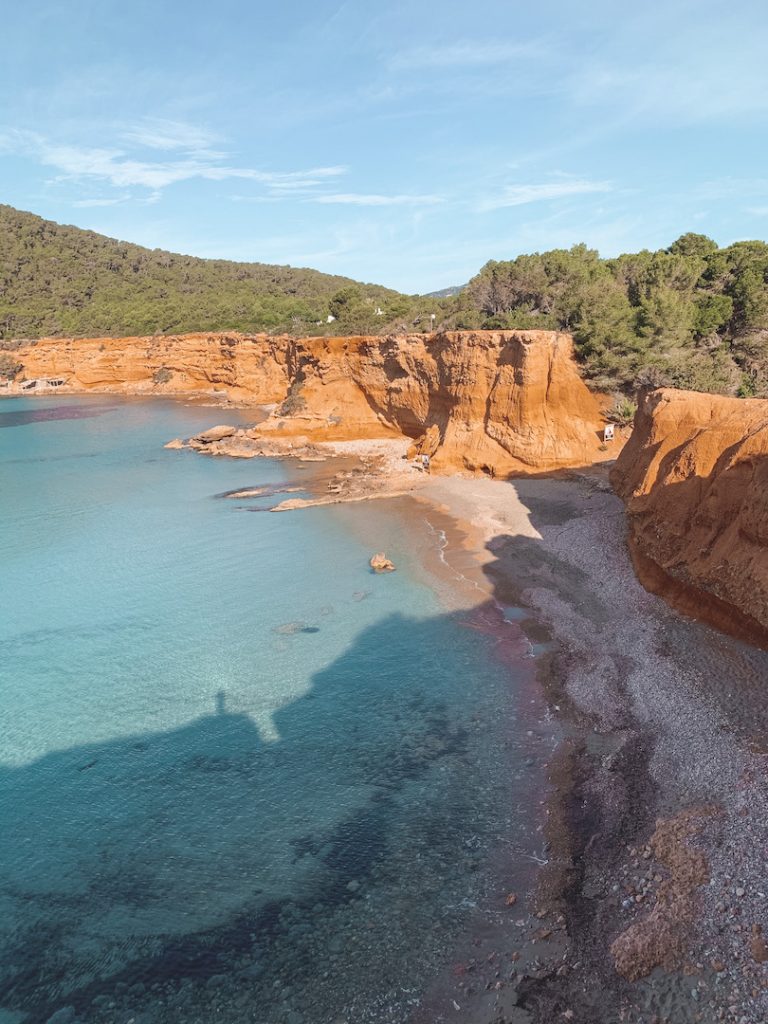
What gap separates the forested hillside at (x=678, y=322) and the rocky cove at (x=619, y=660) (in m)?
1.95

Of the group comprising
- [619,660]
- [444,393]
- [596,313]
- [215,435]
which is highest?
[596,313]

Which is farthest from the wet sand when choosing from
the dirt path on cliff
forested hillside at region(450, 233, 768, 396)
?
forested hillside at region(450, 233, 768, 396)

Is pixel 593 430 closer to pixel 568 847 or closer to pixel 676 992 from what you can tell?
pixel 568 847

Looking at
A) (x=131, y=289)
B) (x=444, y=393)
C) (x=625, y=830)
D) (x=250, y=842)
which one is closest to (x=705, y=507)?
(x=625, y=830)

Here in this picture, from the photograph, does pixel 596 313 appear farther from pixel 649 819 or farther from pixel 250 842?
pixel 250 842

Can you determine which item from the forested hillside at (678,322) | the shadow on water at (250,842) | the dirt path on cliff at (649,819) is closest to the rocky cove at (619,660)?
the dirt path on cliff at (649,819)

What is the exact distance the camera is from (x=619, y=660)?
1388 centimetres

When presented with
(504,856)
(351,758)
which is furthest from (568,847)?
(351,758)

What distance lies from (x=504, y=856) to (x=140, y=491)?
93.0ft

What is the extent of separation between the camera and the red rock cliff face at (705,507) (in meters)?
12.3

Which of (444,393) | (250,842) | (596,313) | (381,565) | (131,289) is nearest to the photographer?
(250,842)

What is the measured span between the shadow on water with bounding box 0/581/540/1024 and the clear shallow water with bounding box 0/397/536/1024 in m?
0.04

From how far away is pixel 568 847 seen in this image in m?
9.25

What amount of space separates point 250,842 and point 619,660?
8800 millimetres
